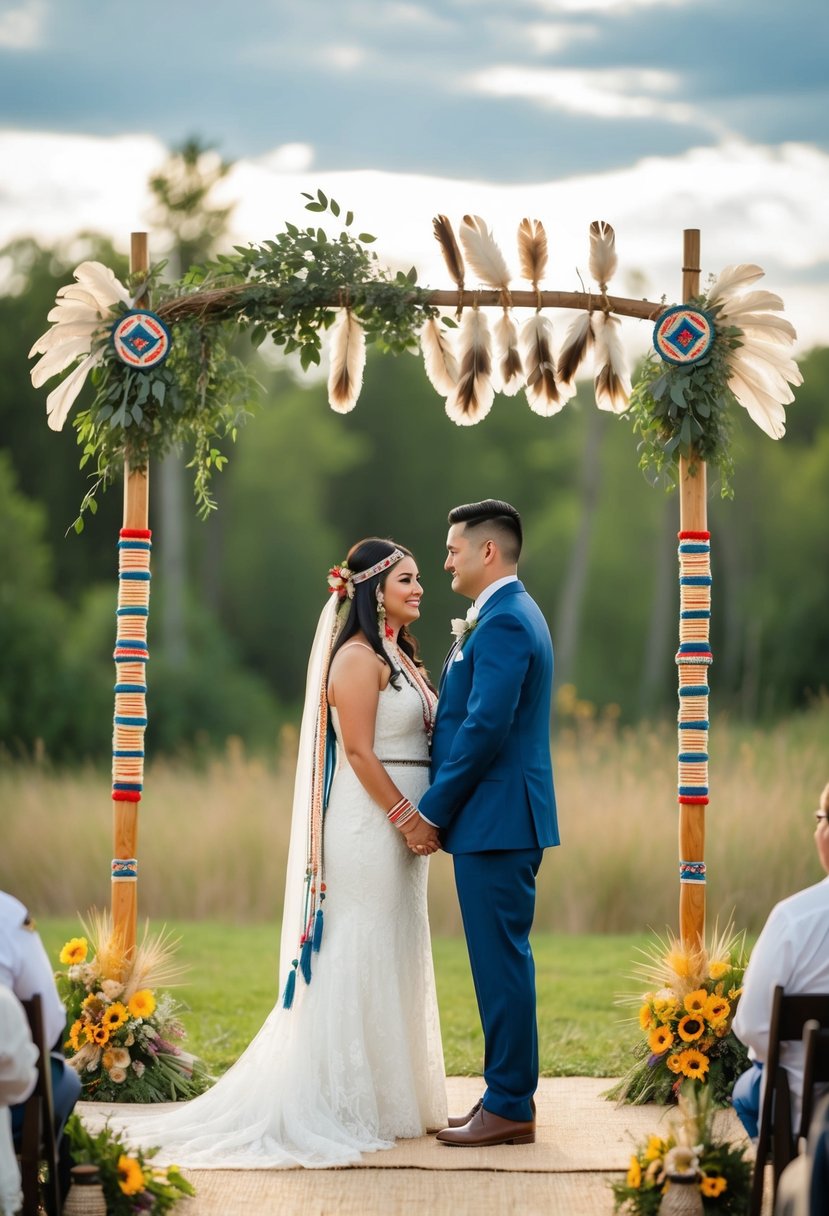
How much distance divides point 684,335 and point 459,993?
4470 mm

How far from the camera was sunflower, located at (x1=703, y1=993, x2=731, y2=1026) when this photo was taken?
5535 mm

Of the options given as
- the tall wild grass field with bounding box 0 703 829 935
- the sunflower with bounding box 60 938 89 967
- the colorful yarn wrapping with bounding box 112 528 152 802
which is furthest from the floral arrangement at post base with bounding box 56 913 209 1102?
the tall wild grass field with bounding box 0 703 829 935

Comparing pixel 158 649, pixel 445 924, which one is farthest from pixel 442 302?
pixel 158 649

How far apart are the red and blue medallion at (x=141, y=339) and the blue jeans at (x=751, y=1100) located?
3312 mm

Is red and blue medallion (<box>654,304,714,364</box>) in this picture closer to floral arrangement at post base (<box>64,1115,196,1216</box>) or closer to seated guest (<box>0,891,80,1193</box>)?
seated guest (<box>0,891,80,1193</box>)

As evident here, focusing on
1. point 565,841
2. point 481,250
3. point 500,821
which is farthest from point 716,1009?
point 565,841

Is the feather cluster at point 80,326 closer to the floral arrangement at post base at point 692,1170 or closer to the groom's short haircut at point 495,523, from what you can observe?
the groom's short haircut at point 495,523

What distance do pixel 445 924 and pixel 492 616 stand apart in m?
5.65

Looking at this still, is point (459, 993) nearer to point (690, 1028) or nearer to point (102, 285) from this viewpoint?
point (690, 1028)

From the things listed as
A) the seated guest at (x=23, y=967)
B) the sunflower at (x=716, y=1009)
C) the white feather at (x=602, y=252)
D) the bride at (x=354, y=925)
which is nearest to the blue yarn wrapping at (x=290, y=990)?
the bride at (x=354, y=925)

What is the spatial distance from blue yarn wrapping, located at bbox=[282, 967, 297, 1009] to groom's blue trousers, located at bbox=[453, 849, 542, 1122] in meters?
0.61

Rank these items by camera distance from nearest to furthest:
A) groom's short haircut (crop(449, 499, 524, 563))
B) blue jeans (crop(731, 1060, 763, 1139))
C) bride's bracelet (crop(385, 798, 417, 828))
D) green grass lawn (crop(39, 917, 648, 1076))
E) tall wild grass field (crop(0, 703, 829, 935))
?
blue jeans (crop(731, 1060, 763, 1139)) → bride's bracelet (crop(385, 798, 417, 828)) → groom's short haircut (crop(449, 499, 524, 563)) → green grass lawn (crop(39, 917, 648, 1076)) → tall wild grass field (crop(0, 703, 829, 935))

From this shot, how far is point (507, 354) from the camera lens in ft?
19.3

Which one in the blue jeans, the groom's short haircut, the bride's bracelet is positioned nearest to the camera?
the blue jeans
